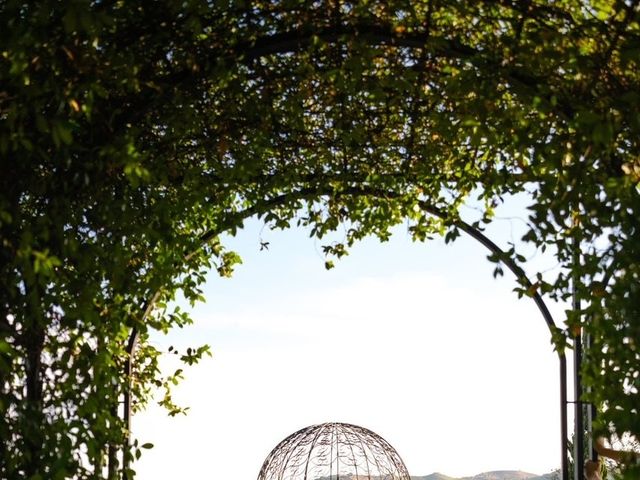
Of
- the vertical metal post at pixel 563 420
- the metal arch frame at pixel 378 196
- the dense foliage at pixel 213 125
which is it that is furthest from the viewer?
the vertical metal post at pixel 563 420

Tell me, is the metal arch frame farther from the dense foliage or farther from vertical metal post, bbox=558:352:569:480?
the dense foliage

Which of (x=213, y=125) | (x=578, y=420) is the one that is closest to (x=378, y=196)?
(x=213, y=125)

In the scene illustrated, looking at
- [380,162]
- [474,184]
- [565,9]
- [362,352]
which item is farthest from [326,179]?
[362,352]

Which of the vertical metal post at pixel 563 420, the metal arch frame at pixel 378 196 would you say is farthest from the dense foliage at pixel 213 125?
the vertical metal post at pixel 563 420

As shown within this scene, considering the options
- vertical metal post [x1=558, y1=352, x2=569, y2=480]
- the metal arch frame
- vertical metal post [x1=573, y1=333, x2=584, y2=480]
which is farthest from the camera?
vertical metal post [x1=558, y1=352, x2=569, y2=480]

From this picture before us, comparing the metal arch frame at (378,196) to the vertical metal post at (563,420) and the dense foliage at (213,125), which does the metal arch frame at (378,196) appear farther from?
the dense foliage at (213,125)

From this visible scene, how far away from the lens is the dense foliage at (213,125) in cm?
316

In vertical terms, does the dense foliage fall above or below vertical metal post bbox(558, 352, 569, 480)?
above

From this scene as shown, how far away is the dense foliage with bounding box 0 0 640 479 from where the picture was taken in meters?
3.16

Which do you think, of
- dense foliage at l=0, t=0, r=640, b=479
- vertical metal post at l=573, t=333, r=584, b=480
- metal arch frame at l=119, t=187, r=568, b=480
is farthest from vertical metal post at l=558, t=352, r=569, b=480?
dense foliage at l=0, t=0, r=640, b=479

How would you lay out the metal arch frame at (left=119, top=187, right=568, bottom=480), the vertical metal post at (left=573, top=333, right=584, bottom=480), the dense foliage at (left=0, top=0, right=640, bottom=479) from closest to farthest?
the dense foliage at (left=0, top=0, right=640, bottom=479) → the vertical metal post at (left=573, top=333, right=584, bottom=480) → the metal arch frame at (left=119, top=187, right=568, bottom=480)

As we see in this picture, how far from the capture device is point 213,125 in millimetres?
4574

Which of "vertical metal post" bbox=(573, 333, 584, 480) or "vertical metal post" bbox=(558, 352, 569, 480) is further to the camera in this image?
"vertical metal post" bbox=(558, 352, 569, 480)

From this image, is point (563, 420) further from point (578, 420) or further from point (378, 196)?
point (378, 196)
